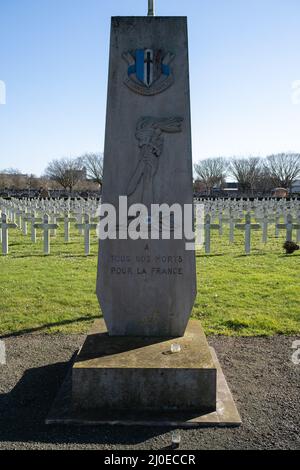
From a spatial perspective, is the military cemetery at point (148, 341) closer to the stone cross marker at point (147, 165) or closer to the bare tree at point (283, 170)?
the stone cross marker at point (147, 165)

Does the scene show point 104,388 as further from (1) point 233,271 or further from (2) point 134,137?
(1) point 233,271

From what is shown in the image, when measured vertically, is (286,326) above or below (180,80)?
below

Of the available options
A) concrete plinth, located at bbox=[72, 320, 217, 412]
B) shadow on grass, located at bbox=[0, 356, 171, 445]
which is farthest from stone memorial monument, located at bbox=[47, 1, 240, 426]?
shadow on grass, located at bbox=[0, 356, 171, 445]

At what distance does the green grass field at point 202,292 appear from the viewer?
621cm

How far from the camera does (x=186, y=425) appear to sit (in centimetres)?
348

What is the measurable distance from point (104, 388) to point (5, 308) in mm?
3877

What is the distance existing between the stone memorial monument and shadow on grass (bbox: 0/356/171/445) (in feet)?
0.68

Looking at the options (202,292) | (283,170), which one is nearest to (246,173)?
(283,170)

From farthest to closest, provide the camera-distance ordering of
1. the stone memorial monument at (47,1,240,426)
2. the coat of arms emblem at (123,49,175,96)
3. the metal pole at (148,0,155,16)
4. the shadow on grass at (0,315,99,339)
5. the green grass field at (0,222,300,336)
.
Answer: the green grass field at (0,222,300,336), the shadow on grass at (0,315,99,339), the metal pole at (148,0,155,16), the coat of arms emblem at (123,49,175,96), the stone memorial monument at (47,1,240,426)

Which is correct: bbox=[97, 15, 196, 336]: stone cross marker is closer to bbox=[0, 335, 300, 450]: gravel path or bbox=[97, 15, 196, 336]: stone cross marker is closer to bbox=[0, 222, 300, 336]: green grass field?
bbox=[0, 335, 300, 450]: gravel path

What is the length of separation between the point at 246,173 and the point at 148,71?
93310 millimetres

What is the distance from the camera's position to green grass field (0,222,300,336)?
20.4 ft

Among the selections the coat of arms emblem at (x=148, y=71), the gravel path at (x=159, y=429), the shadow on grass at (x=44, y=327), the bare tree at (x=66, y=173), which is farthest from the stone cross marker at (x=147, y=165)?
the bare tree at (x=66, y=173)
